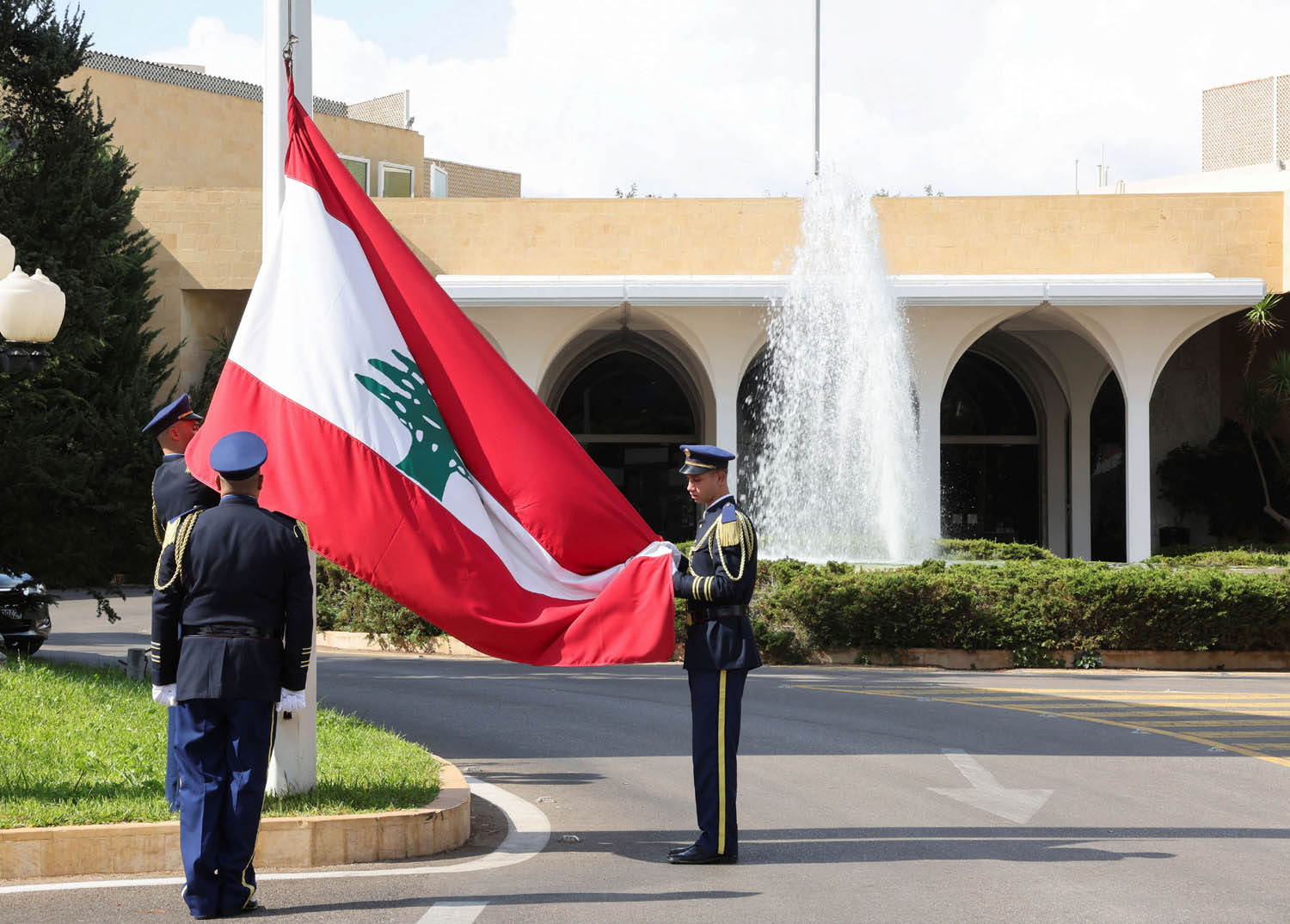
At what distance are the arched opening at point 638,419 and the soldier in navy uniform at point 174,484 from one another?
28.8 meters

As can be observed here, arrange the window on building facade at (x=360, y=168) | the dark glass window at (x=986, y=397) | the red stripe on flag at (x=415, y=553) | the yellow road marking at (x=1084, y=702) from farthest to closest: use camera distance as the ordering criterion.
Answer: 1. the window on building facade at (x=360, y=168)
2. the dark glass window at (x=986, y=397)
3. the yellow road marking at (x=1084, y=702)
4. the red stripe on flag at (x=415, y=553)

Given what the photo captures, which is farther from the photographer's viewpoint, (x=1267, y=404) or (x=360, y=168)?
(x=360, y=168)

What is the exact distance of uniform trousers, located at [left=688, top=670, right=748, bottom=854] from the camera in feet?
22.8

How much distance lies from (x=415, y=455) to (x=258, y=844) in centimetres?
191

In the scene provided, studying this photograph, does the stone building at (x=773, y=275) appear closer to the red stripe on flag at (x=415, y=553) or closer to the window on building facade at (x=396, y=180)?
the window on building facade at (x=396, y=180)

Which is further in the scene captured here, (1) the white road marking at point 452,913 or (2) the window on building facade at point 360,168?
(2) the window on building facade at point 360,168

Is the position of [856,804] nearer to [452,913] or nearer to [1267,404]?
[452,913]

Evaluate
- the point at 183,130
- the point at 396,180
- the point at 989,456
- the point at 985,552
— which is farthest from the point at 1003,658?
the point at 396,180

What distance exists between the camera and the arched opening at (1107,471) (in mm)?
36062

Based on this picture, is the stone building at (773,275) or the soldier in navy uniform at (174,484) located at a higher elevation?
the stone building at (773,275)

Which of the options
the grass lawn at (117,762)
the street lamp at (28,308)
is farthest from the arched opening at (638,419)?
the street lamp at (28,308)

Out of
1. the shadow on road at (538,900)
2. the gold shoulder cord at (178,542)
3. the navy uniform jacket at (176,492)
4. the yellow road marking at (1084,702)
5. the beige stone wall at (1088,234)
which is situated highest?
the beige stone wall at (1088,234)

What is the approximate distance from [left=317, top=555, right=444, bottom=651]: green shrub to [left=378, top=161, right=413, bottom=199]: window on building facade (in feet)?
78.5

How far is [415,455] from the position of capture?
23.4 ft
